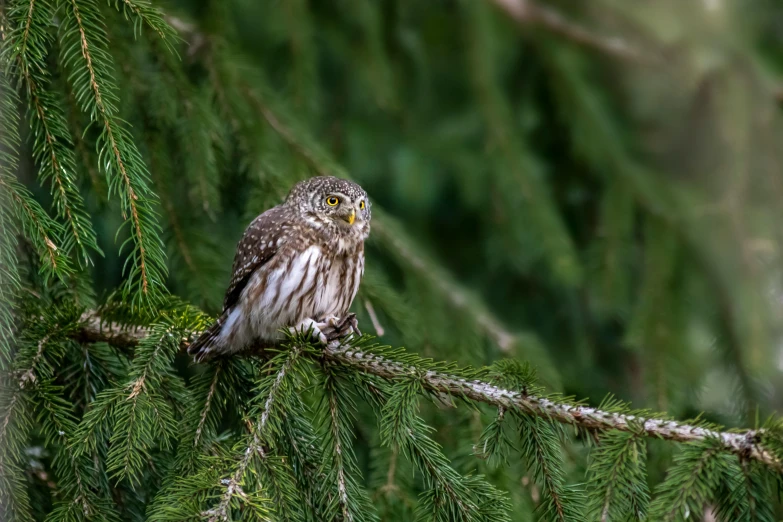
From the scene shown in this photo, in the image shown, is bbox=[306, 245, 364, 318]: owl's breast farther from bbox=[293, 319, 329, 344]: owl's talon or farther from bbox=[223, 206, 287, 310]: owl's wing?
bbox=[293, 319, 329, 344]: owl's talon

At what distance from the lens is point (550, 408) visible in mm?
1912

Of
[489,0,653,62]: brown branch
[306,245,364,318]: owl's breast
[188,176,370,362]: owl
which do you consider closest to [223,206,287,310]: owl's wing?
[188,176,370,362]: owl

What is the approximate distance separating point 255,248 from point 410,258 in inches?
29.9

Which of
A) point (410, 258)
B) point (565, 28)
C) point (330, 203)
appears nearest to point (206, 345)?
point (330, 203)

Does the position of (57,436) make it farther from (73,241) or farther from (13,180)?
(13,180)

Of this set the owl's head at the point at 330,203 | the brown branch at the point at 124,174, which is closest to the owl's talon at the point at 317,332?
the brown branch at the point at 124,174

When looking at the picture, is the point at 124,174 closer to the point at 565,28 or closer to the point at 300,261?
the point at 300,261

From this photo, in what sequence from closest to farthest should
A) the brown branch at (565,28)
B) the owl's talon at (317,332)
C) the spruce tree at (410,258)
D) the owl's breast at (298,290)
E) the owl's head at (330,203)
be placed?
the spruce tree at (410,258) < the owl's talon at (317,332) < the owl's breast at (298,290) < the owl's head at (330,203) < the brown branch at (565,28)

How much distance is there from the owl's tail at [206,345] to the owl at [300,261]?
36cm

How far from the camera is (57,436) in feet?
6.70

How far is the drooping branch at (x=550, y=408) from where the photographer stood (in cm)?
173

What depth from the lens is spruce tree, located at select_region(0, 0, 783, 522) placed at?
1904mm

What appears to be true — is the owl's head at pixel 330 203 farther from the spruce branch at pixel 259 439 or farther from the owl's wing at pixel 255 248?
the spruce branch at pixel 259 439

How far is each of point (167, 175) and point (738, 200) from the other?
2.60 metres
